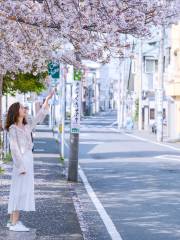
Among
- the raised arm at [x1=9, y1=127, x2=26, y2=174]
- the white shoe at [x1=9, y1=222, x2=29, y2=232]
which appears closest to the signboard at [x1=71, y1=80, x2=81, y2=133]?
the white shoe at [x1=9, y1=222, x2=29, y2=232]

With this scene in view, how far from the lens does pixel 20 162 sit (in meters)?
9.86

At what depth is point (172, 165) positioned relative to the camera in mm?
24906

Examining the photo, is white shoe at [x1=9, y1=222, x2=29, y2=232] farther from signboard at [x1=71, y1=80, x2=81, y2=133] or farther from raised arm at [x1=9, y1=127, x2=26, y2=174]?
signboard at [x1=71, y1=80, x2=81, y2=133]

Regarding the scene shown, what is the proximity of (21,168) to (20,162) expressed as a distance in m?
0.09

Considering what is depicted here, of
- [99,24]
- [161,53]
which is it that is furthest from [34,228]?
[161,53]

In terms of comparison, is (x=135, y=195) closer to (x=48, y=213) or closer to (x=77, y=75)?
(x=77, y=75)

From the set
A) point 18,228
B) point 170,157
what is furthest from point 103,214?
point 170,157

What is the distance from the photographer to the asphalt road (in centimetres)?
1103

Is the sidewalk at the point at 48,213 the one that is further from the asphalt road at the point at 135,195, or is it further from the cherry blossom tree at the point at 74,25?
the cherry blossom tree at the point at 74,25

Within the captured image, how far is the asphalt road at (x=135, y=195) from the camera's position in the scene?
1103 cm

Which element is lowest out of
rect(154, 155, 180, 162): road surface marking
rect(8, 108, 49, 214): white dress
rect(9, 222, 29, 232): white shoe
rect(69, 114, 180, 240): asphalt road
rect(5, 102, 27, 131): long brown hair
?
rect(154, 155, 180, 162): road surface marking

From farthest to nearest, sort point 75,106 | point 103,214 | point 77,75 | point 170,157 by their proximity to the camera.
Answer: point 170,157
point 75,106
point 77,75
point 103,214

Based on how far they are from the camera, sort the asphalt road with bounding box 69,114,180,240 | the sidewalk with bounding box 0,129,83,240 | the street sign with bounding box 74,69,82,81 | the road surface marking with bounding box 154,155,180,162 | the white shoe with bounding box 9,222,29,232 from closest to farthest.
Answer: the sidewalk with bounding box 0,129,83,240 < the white shoe with bounding box 9,222,29,232 < the asphalt road with bounding box 69,114,180,240 < the street sign with bounding box 74,69,82,81 < the road surface marking with bounding box 154,155,180,162

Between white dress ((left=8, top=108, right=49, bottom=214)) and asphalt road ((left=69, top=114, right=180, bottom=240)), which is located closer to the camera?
white dress ((left=8, top=108, right=49, bottom=214))
